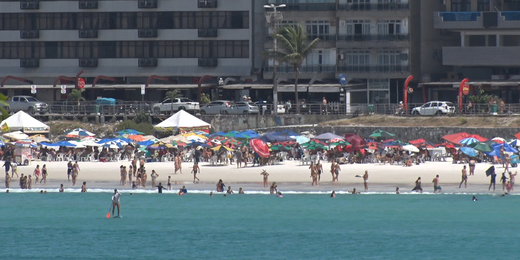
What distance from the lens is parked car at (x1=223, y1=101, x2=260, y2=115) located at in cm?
7431

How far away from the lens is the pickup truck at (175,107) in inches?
2985

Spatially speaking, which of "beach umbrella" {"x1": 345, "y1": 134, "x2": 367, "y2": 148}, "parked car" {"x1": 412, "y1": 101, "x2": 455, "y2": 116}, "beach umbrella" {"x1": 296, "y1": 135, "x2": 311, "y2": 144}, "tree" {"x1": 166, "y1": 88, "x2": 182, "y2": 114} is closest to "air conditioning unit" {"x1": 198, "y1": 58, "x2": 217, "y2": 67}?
"tree" {"x1": 166, "y1": 88, "x2": 182, "y2": 114}

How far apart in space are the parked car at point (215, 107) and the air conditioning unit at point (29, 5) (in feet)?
62.6

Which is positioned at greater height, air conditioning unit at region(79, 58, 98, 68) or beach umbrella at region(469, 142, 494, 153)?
air conditioning unit at region(79, 58, 98, 68)

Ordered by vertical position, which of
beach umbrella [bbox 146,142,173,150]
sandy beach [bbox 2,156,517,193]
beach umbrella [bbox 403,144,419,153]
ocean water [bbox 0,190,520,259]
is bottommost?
ocean water [bbox 0,190,520,259]

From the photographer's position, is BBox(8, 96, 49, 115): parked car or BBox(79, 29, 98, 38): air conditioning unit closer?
BBox(8, 96, 49, 115): parked car

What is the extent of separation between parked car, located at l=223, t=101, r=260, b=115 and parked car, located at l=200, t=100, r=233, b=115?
0.34 m

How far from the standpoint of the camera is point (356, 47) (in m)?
79.2

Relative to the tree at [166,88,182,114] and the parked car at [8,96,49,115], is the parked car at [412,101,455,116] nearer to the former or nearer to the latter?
the tree at [166,88,182,114]

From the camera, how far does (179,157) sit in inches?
2322

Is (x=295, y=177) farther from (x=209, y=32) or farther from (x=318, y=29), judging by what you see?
(x=209, y=32)

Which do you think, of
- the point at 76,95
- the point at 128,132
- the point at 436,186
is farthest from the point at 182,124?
the point at 436,186

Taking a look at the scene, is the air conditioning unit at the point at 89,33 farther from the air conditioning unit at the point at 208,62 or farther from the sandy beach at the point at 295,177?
the sandy beach at the point at 295,177

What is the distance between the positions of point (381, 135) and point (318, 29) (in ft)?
56.8
